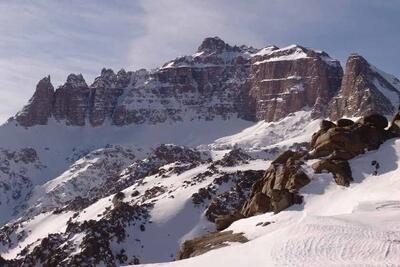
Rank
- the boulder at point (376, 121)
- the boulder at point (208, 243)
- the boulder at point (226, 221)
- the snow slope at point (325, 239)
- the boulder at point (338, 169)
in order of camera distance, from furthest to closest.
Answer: the boulder at point (376, 121), the boulder at point (338, 169), the boulder at point (226, 221), the boulder at point (208, 243), the snow slope at point (325, 239)

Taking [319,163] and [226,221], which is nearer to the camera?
[226,221]

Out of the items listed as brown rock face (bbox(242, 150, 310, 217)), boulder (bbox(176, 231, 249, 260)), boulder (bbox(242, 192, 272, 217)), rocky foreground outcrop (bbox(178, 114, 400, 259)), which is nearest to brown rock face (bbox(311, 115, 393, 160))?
rocky foreground outcrop (bbox(178, 114, 400, 259))

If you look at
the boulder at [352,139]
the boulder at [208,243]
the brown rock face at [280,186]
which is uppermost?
the boulder at [352,139]

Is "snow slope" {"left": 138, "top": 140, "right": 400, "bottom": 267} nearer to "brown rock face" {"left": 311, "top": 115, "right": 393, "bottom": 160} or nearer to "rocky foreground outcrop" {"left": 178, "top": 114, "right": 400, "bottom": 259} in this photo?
"rocky foreground outcrop" {"left": 178, "top": 114, "right": 400, "bottom": 259}

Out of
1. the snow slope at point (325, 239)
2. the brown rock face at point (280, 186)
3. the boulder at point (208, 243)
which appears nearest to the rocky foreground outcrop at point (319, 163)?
the brown rock face at point (280, 186)

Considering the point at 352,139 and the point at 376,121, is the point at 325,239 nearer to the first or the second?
the point at 352,139

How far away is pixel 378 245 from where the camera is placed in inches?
1553

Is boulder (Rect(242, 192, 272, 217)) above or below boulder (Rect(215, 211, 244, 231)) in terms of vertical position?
above

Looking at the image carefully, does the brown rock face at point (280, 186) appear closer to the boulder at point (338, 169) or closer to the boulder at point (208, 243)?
the boulder at point (338, 169)

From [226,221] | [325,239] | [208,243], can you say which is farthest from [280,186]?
[325,239]

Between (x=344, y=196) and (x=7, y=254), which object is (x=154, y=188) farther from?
(x=344, y=196)

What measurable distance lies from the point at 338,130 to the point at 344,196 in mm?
15198

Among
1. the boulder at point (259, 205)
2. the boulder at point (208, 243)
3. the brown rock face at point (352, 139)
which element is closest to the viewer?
the boulder at point (208, 243)

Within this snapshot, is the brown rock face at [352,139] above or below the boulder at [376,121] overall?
below
